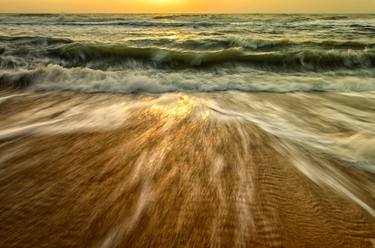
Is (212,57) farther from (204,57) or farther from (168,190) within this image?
(168,190)

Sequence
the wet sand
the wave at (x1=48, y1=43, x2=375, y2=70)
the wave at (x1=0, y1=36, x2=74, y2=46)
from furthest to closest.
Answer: the wave at (x1=0, y1=36, x2=74, y2=46)
the wave at (x1=48, y1=43, x2=375, y2=70)
the wet sand

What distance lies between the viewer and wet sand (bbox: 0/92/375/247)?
155 cm

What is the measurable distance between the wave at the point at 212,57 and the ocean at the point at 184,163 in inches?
97.6

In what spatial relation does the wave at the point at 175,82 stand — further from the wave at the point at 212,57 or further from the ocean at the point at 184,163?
the wave at the point at 212,57

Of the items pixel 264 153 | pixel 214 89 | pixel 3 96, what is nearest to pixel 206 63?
pixel 214 89

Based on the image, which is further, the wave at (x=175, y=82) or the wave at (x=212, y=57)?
the wave at (x=212, y=57)

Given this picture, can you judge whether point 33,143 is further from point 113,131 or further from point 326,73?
point 326,73

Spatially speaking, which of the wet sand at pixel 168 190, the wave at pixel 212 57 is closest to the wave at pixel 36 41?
the wave at pixel 212 57

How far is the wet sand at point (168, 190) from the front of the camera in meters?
1.55

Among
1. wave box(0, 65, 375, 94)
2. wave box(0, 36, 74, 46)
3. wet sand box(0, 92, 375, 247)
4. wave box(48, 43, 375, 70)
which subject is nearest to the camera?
wet sand box(0, 92, 375, 247)

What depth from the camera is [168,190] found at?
6.42ft

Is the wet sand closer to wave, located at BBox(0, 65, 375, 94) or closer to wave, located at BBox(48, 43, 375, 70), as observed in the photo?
wave, located at BBox(0, 65, 375, 94)

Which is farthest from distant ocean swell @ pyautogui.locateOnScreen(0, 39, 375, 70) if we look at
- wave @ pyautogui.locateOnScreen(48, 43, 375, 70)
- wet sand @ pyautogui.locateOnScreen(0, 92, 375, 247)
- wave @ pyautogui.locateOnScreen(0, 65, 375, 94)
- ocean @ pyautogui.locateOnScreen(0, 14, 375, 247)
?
wet sand @ pyautogui.locateOnScreen(0, 92, 375, 247)

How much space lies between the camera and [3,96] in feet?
Result: 14.7
